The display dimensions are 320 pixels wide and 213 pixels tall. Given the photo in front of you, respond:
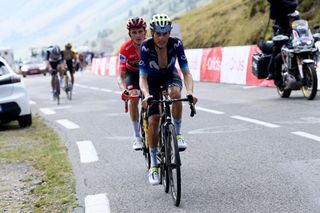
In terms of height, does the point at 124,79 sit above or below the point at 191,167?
above

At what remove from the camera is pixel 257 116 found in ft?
40.4

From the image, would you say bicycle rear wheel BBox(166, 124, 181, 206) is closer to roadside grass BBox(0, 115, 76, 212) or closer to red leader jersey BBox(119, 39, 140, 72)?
roadside grass BBox(0, 115, 76, 212)

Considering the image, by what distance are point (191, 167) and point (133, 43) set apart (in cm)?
165

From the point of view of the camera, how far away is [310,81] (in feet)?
45.1

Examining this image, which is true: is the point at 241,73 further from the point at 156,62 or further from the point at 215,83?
the point at 156,62

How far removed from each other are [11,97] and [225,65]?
11.0 m

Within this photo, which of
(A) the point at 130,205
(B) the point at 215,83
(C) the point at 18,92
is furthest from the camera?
(B) the point at 215,83

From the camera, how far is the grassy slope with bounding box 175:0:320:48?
29.4m

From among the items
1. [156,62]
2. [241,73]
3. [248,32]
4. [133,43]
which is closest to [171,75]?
[156,62]

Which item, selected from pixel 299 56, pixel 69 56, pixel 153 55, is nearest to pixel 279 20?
pixel 299 56

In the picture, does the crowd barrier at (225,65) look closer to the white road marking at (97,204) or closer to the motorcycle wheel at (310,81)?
the motorcycle wheel at (310,81)

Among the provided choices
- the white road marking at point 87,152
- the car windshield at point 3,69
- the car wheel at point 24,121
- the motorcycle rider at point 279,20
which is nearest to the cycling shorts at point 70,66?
the car wheel at point 24,121

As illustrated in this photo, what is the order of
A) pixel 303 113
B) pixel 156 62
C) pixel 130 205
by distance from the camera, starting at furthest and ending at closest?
pixel 303 113 → pixel 156 62 → pixel 130 205

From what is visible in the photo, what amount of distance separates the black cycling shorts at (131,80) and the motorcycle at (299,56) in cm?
625
